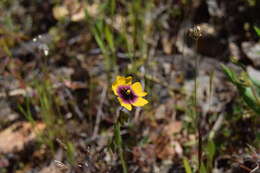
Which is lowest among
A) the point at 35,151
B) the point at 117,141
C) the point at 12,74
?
the point at 35,151

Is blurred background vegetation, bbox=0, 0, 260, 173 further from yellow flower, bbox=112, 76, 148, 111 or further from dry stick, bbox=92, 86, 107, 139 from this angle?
yellow flower, bbox=112, 76, 148, 111

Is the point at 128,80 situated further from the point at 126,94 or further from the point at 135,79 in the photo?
the point at 135,79

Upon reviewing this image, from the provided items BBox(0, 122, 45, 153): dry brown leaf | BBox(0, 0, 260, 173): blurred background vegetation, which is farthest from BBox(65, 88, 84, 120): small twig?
BBox(0, 122, 45, 153): dry brown leaf

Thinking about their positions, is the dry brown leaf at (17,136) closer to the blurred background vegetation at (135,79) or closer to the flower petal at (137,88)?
the blurred background vegetation at (135,79)

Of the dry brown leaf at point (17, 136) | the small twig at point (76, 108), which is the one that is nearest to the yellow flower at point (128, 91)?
the small twig at point (76, 108)

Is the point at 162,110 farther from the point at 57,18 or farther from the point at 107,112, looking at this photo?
the point at 57,18

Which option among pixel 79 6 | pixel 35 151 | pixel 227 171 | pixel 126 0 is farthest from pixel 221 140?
pixel 79 6
